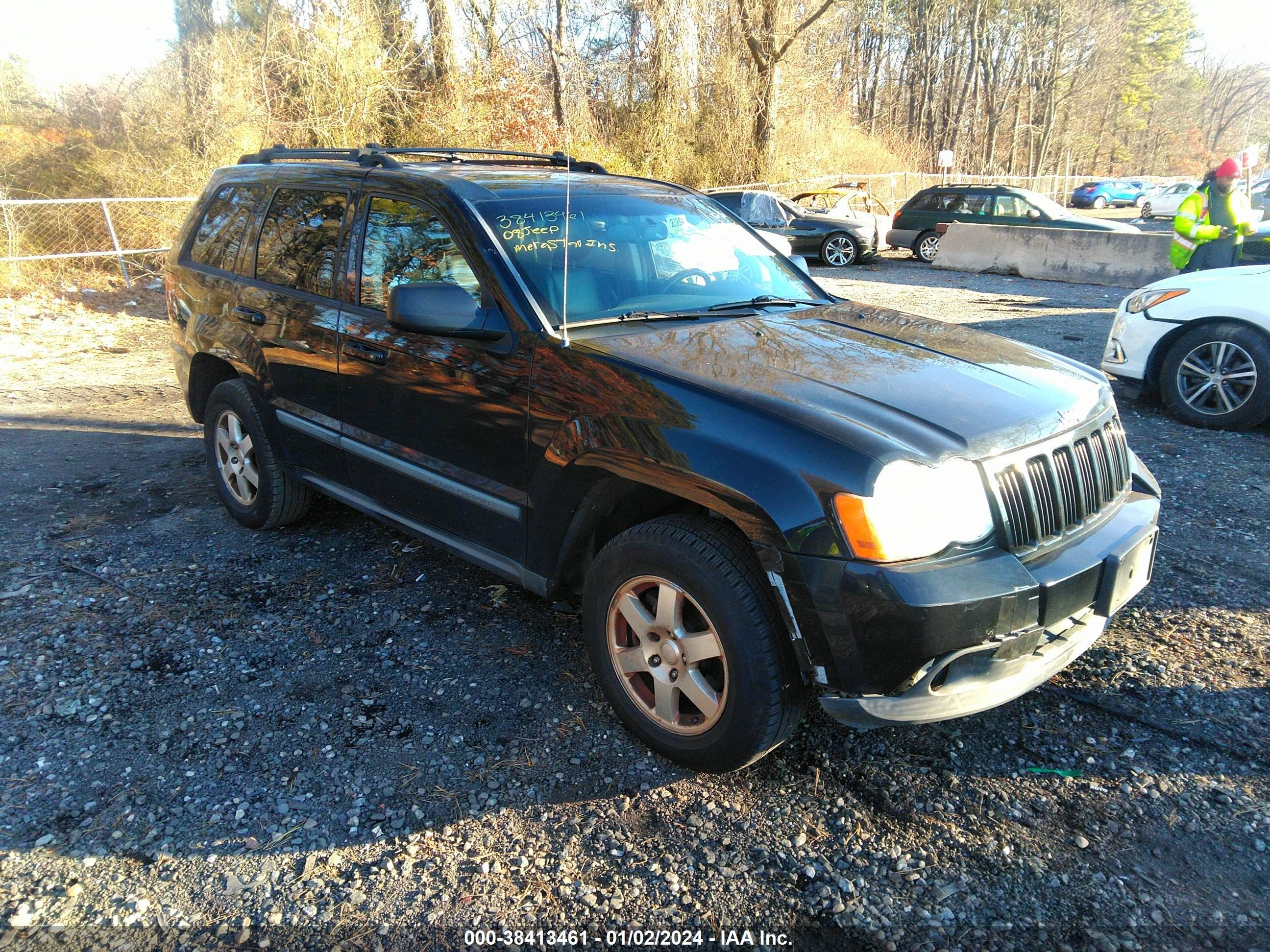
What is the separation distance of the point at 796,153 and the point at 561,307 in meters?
27.4

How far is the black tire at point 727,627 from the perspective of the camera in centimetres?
250

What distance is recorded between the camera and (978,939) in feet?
7.31

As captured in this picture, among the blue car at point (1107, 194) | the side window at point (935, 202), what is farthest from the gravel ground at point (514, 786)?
the blue car at point (1107, 194)

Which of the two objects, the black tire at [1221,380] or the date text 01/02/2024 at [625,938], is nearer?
the date text 01/02/2024 at [625,938]

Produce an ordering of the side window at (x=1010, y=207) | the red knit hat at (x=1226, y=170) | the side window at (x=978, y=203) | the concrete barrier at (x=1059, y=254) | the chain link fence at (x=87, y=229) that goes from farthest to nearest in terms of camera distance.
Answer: the side window at (x=978, y=203)
the side window at (x=1010, y=207)
the concrete barrier at (x=1059, y=254)
the chain link fence at (x=87, y=229)
the red knit hat at (x=1226, y=170)

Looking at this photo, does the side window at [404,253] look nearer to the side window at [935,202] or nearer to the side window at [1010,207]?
the side window at [1010,207]

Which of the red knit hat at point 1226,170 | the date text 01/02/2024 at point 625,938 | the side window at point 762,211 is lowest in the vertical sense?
the date text 01/02/2024 at point 625,938

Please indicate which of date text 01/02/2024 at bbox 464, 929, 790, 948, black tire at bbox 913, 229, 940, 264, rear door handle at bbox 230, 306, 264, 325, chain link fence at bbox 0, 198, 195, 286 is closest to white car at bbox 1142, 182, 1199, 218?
black tire at bbox 913, 229, 940, 264

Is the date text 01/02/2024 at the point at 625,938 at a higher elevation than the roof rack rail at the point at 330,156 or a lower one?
lower

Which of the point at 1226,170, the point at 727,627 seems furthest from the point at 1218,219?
the point at 727,627

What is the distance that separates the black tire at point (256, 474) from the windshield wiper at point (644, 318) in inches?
80.6

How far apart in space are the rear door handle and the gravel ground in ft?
3.98

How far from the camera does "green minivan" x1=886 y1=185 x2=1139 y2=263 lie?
17.9 m

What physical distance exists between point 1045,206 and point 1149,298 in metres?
13.2
